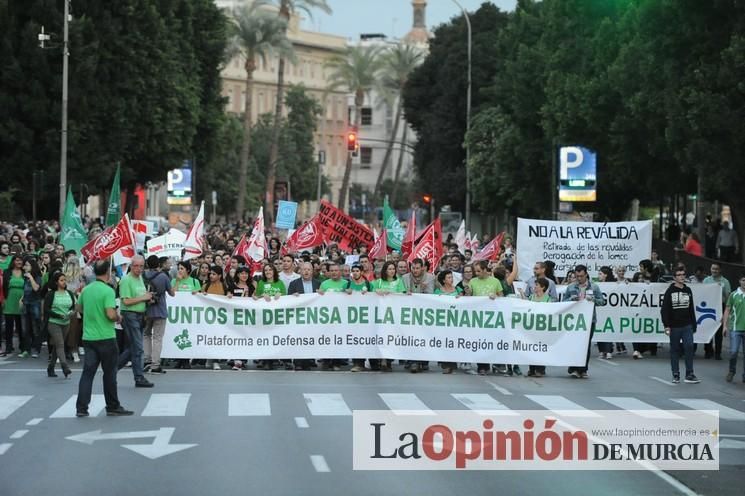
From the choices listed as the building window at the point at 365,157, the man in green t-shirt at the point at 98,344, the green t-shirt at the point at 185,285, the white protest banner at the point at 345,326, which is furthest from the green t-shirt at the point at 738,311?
the building window at the point at 365,157

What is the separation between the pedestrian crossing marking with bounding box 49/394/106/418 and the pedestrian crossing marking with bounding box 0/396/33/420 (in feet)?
1.57

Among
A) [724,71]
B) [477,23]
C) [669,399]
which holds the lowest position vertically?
[669,399]

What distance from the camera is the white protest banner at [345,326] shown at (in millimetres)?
22719

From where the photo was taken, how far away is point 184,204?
73.8m

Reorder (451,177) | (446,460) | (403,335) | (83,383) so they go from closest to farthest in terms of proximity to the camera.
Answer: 1. (446,460)
2. (83,383)
3. (403,335)
4. (451,177)

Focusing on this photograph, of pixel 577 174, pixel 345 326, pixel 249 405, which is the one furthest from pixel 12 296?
pixel 577 174

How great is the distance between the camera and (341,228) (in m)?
32.0

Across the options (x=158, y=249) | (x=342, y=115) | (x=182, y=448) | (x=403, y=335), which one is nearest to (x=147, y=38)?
(x=158, y=249)

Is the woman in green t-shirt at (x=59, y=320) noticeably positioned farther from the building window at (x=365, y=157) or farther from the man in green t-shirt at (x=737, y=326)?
the building window at (x=365, y=157)

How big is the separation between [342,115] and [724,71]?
12497 cm

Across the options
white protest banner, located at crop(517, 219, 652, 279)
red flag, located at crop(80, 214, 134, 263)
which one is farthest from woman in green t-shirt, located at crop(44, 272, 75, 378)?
white protest banner, located at crop(517, 219, 652, 279)

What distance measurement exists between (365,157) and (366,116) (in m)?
5.66

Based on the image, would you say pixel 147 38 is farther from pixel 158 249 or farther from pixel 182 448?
pixel 182 448

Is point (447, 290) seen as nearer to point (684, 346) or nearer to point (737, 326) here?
point (684, 346)
